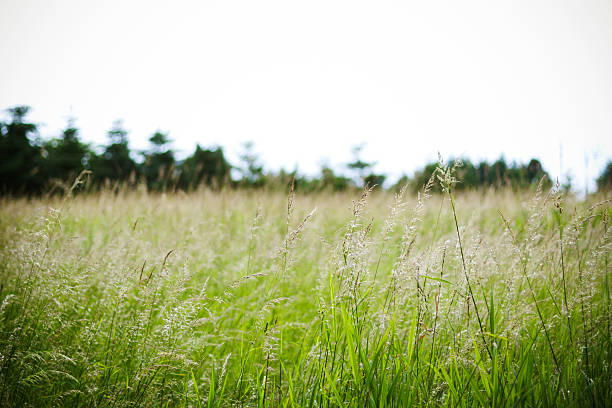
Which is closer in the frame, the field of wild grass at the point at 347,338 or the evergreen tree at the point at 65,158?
the field of wild grass at the point at 347,338

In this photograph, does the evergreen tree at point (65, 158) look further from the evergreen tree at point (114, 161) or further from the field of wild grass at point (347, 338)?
the field of wild grass at point (347, 338)

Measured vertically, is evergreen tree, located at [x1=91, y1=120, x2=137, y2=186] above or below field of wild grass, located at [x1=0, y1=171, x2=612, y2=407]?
above

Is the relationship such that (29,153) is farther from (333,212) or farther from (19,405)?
(19,405)

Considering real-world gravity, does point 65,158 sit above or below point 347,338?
above

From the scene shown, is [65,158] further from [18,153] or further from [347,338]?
[347,338]

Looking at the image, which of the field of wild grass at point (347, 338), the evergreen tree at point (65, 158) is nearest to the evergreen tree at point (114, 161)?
the evergreen tree at point (65, 158)

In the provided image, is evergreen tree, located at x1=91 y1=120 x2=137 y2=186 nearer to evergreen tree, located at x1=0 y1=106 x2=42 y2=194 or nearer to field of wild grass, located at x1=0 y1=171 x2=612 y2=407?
evergreen tree, located at x1=0 y1=106 x2=42 y2=194

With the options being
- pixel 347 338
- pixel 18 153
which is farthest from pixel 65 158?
pixel 347 338

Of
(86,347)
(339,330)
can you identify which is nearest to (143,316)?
(86,347)

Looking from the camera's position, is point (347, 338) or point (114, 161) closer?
point (347, 338)

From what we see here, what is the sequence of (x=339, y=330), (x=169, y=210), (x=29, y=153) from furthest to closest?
(x=29, y=153)
(x=169, y=210)
(x=339, y=330)

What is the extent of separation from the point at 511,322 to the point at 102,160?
3382 centimetres

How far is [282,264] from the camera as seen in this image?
5.73 feet

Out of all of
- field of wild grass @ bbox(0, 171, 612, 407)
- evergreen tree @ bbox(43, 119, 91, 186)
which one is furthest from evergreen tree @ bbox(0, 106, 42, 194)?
field of wild grass @ bbox(0, 171, 612, 407)
